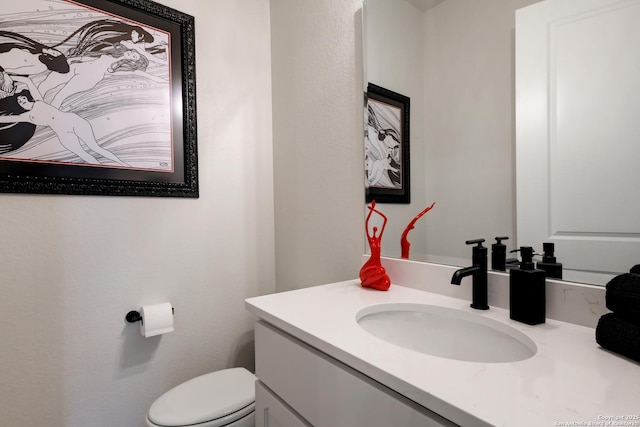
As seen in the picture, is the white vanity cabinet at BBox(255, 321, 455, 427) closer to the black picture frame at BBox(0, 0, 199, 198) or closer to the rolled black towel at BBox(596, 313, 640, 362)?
the rolled black towel at BBox(596, 313, 640, 362)

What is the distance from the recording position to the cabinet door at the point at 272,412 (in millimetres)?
737

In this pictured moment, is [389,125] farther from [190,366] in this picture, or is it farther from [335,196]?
[190,366]

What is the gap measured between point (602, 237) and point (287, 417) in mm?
877

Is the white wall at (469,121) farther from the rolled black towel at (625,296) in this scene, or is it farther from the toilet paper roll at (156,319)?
the toilet paper roll at (156,319)

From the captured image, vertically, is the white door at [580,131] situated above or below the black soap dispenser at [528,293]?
above

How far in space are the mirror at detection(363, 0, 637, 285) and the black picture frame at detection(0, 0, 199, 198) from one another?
88 cm

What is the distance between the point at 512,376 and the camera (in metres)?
0.49

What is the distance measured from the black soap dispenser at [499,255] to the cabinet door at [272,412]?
2.16ft

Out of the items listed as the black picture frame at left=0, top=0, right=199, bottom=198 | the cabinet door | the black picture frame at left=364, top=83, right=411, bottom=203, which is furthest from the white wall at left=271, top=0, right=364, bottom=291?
the cabinet door

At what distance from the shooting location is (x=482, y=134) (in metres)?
0.92

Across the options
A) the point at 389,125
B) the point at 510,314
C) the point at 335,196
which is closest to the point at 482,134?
the point at 389,125

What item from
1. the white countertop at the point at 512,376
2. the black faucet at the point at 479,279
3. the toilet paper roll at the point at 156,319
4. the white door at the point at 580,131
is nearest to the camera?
the white countertop at the point at 512,376

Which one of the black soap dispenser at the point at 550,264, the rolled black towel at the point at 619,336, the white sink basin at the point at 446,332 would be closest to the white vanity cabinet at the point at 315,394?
the white sink basin at the point at 446,332

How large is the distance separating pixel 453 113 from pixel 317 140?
658 millimetres
